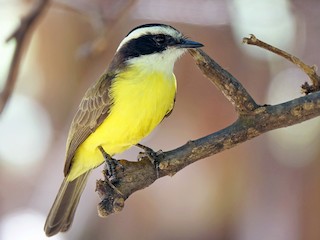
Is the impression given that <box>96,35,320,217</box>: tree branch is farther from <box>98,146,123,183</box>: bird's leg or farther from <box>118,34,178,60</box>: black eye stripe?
<box>118,34,178,60</box>: black eye stripe

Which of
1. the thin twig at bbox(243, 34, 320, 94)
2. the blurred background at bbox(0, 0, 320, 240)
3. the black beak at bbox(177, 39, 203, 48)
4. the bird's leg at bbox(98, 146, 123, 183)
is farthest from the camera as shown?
the blurred background at bbox(0, 0, 320, 240)

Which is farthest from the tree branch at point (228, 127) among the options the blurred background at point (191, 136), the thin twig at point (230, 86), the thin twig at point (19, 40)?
the blurred background at point (191, 136)

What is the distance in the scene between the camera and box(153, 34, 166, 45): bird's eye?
270 cm

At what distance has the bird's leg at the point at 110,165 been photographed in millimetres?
2137

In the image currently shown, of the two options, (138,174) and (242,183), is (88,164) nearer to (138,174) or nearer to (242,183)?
(138,174)

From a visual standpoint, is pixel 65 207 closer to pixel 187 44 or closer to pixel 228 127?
pixel 187 44

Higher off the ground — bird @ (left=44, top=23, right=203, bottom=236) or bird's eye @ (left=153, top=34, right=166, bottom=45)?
bird's eye @ (left=153, top=34, right=166, bottom=45)

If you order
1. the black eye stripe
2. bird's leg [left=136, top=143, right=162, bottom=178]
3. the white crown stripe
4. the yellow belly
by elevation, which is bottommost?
bird's leg [left=136, top=143, right=162, bottom=178]

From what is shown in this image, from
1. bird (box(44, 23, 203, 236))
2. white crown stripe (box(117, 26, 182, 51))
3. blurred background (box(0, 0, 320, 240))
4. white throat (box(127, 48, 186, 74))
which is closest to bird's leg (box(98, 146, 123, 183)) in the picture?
bird (box(44, 23, 203, 236))

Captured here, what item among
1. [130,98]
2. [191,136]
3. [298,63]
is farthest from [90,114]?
[191,136]

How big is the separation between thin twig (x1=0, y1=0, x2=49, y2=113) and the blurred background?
164 cm

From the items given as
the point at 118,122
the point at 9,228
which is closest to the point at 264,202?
the point at 9,228

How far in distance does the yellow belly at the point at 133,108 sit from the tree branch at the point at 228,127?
426 mm

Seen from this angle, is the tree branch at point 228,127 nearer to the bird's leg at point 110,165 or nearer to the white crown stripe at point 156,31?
the bird's leg at point 110,165
